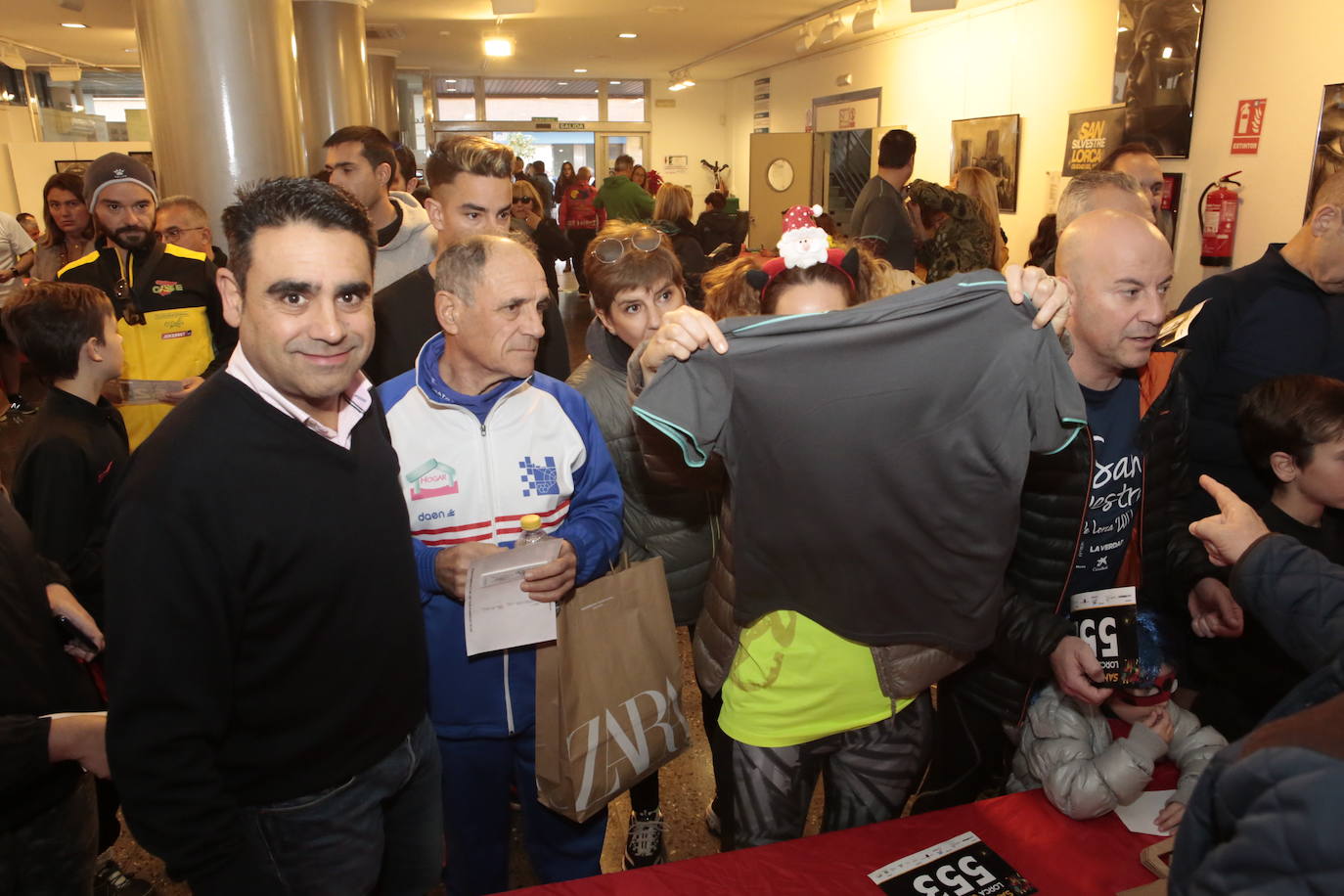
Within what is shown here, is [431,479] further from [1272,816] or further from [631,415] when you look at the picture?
[1272,816]

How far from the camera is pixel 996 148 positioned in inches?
373

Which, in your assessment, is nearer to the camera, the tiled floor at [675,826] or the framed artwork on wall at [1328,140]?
the tiled floor at [675,826]

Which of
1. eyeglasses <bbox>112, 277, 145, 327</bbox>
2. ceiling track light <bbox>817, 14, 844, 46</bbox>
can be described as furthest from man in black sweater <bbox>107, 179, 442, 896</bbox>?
ceiling track light <bbox>817, 14, 844, 46</bbox>

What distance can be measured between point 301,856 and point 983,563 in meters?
1.32

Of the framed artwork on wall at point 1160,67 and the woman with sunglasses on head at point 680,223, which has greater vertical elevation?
the framed artwork on wall at point 1160,67

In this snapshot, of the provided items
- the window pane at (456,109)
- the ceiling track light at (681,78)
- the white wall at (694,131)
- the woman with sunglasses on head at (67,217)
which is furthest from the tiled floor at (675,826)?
the window pane at (456,109)

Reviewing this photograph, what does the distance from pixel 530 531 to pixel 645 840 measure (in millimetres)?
1157

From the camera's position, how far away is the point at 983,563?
161 centimetres

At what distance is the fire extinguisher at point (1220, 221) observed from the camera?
591 cm

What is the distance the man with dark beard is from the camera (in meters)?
3.34

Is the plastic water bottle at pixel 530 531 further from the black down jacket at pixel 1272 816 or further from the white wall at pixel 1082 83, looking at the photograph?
the white wall at pixel 1082 83

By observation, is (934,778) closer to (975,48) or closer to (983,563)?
(983,563)

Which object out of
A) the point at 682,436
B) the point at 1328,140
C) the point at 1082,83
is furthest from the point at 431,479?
the point at 1082,83

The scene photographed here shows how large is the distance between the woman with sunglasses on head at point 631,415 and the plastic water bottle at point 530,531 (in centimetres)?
37
